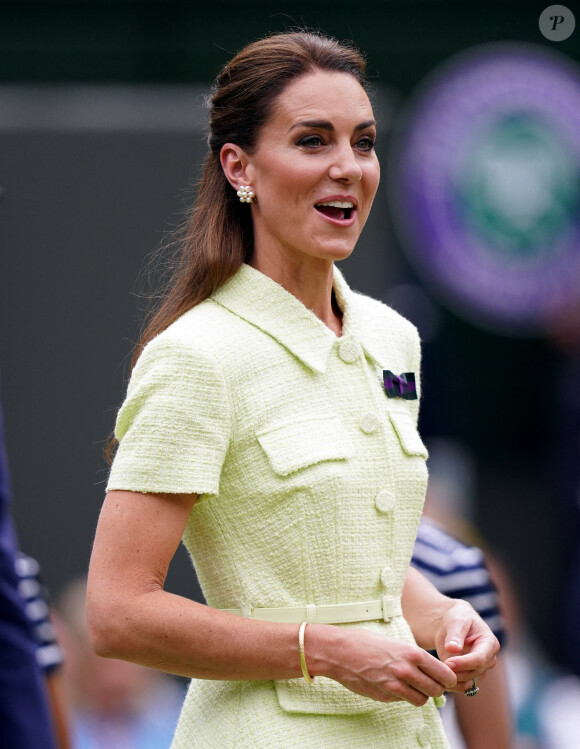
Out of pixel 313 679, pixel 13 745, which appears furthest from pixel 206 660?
pixel 13 745

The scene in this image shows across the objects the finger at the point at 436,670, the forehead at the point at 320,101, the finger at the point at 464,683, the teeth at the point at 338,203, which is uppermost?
the forehead at the point at 320,101

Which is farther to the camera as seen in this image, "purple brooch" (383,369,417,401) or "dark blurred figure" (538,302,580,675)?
"dark blurred figure" (538,302,580,675)

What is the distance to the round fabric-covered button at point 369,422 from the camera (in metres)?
1.97

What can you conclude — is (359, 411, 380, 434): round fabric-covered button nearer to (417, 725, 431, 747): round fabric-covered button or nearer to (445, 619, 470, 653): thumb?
(445, 619, 470, 653): thumb

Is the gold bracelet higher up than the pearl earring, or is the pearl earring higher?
the pearl earring

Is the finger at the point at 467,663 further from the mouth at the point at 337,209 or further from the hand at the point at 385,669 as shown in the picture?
the mouth at the point at 337,209

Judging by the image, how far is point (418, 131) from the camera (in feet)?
17.1

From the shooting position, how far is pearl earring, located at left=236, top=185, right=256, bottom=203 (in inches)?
81.7

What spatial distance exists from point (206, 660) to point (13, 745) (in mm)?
559

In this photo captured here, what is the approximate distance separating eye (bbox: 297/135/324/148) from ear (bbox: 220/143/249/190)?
11 centimetres

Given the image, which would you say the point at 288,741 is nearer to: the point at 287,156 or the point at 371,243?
the point at 287,156

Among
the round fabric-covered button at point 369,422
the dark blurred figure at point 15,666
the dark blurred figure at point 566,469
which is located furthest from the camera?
the dark blurred figure at point 566,469

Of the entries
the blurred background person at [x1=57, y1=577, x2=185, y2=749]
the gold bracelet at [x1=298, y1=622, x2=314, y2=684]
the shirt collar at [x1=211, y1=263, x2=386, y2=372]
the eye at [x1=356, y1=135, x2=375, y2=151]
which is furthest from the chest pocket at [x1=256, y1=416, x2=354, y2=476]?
the blurred background person at [x1=57, y1=577, x2=185, y2=749]

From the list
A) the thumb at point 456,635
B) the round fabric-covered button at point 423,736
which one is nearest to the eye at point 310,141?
the thumb at point 456,635
